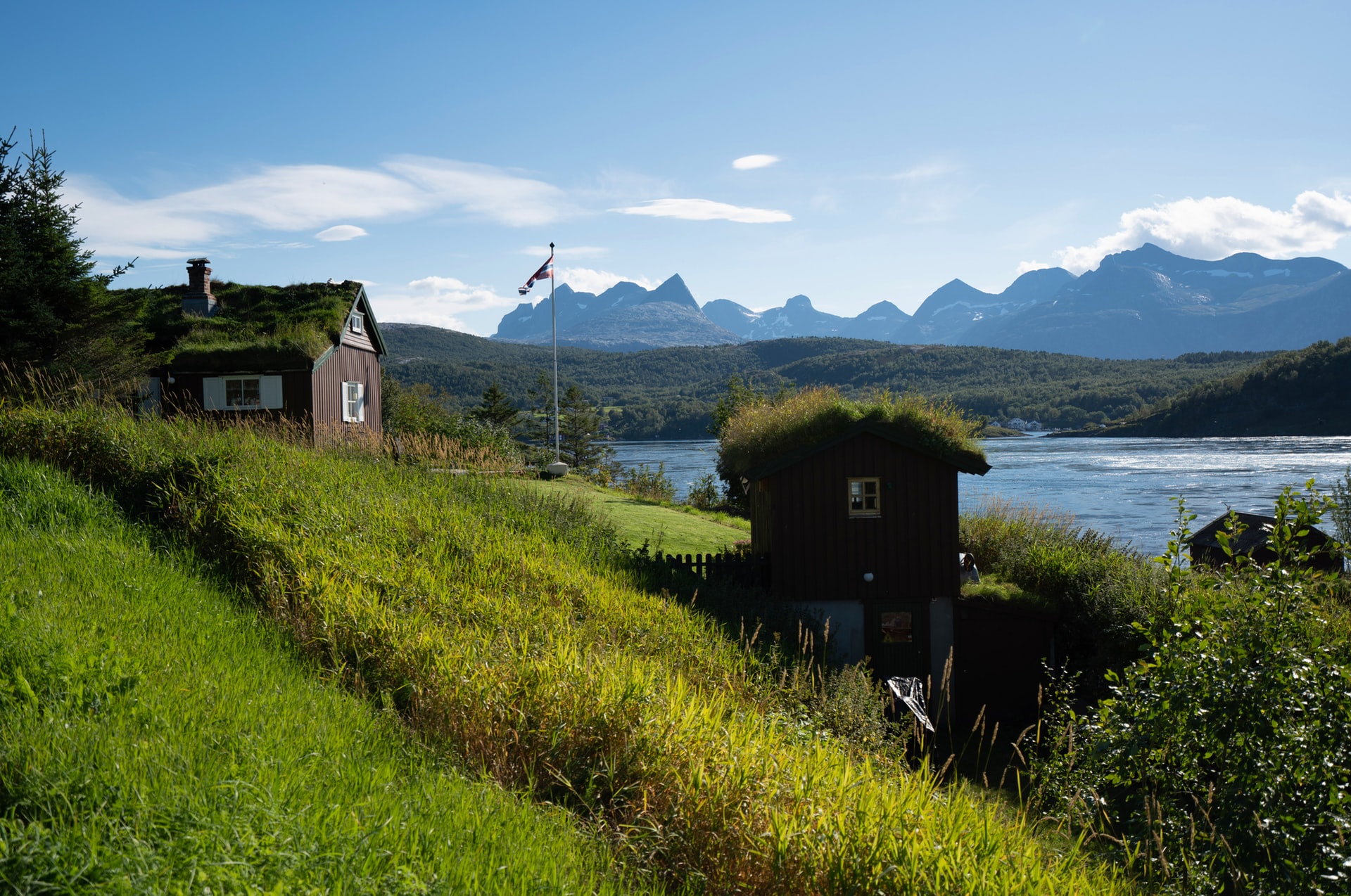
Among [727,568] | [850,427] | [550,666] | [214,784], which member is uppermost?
[850,427]

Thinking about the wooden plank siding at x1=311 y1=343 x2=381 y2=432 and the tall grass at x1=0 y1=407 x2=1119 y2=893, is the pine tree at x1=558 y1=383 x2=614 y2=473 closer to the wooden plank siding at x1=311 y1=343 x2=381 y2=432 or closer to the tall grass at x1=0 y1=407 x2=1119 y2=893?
the wooden plank siding at x1=311 y1=343 x2=381 y2=432

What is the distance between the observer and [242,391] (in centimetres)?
2316

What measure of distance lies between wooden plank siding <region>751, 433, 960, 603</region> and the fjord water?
11222 millimetres

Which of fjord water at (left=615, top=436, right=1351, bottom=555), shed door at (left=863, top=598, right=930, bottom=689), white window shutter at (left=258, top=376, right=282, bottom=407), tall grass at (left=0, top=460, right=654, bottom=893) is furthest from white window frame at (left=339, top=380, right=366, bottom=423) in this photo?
tall grass at (left=0, top=460, right=654, bottom=893)

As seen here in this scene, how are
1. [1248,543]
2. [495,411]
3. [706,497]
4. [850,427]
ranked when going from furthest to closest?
[495,411] → [706,497] → [1248,543] → [850,427]

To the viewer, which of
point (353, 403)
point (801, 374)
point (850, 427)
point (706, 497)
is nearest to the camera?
point (850, 427)

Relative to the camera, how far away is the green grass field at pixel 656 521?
18250 mm

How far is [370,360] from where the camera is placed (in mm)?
28484

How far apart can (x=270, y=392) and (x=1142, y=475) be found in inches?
2041

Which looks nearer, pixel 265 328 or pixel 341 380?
pixel 265 328

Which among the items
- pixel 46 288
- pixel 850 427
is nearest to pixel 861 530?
pixel 850 427

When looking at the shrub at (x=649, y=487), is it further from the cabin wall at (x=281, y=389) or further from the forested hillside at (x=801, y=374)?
the forested hillside at (x=801, y=374)

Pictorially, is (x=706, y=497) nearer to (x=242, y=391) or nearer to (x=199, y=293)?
(x=242, y=391)

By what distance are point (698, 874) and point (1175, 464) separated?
64.7 meters
